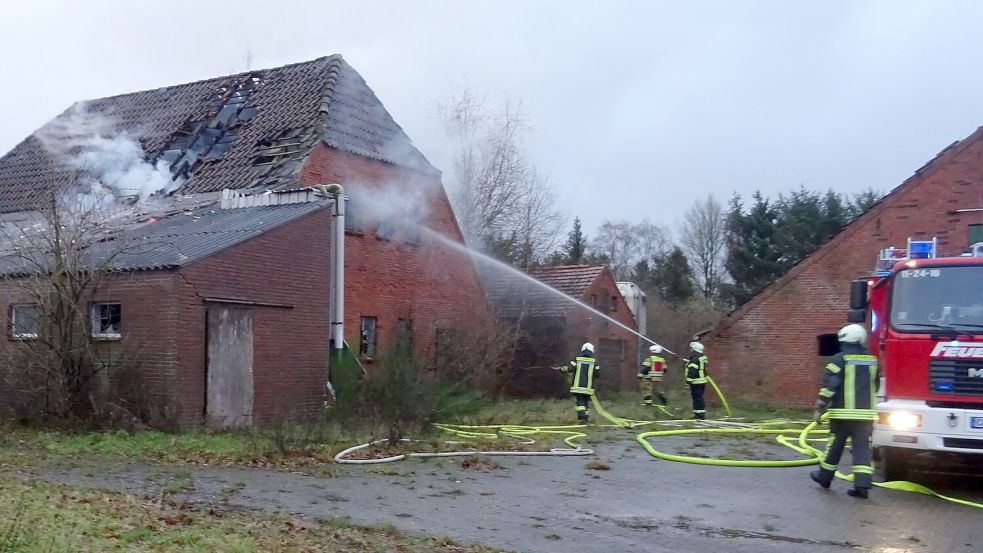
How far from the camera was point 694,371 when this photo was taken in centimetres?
1906

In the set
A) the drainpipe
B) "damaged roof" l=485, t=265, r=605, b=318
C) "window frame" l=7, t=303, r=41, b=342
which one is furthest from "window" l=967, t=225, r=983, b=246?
"window frame" l=7, t=303, r=41, b=342

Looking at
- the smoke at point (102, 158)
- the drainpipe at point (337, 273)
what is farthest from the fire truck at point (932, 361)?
the smoke at point (102, 158)

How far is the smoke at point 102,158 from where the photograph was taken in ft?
73.0

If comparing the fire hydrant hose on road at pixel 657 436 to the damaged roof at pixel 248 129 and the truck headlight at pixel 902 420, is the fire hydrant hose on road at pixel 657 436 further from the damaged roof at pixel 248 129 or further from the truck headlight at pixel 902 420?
the damaged roof at pixel 248 129

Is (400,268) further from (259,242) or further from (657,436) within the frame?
(657,436)

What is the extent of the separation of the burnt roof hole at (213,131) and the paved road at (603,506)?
44.1ft

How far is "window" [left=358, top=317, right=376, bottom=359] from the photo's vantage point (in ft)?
70.1

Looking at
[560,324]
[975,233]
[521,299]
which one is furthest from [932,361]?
[521,299]

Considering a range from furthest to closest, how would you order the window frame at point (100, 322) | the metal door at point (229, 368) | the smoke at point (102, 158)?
the smoke at point (102, 158) → the metal door at point (229, 368) → the window frame at point (100, 322)

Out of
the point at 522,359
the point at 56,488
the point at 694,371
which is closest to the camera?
the point at 56,488

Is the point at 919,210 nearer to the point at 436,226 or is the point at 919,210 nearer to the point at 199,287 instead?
the point at 436,226

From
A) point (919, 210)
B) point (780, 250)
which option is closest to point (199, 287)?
point (919, 210)

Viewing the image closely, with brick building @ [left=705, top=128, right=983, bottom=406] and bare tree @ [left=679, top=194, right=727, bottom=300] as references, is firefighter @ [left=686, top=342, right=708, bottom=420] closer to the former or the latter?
brick building @ [left=705, top=128, right=983, bottom=406]

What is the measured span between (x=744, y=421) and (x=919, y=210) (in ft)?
25.1
